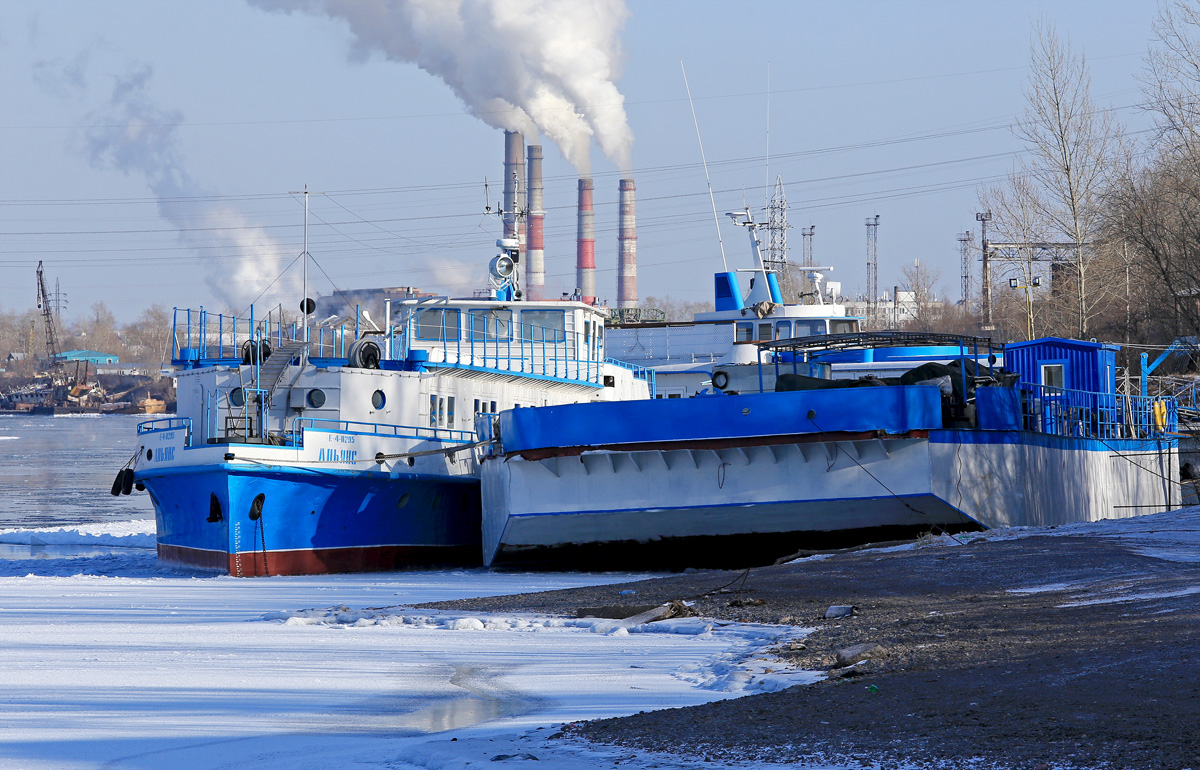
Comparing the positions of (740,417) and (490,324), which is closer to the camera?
(740,417)

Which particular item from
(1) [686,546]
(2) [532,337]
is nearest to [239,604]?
(1) [686,546]

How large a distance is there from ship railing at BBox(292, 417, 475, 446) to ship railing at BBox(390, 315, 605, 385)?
2.13m

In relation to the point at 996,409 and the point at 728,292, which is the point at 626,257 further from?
the point at 996,409

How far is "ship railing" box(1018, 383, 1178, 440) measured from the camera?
20.8 metres

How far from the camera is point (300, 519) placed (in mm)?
19531

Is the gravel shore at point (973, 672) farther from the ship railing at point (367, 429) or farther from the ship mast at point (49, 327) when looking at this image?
the ship mast at point (49, 327)

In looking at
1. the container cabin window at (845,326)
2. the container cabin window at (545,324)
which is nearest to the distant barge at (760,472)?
the container cabin window at (545,324)

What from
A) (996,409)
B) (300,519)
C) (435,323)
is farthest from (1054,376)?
(300,519)

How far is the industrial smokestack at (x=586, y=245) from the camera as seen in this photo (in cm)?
A: 7141

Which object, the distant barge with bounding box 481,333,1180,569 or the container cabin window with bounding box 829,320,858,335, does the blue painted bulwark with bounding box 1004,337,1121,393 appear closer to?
the distant barge with bounding box 481,333,1180,569

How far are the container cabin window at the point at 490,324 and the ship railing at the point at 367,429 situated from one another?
317cm

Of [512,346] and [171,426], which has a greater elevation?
[512,346]

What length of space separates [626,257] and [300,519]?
64.7m

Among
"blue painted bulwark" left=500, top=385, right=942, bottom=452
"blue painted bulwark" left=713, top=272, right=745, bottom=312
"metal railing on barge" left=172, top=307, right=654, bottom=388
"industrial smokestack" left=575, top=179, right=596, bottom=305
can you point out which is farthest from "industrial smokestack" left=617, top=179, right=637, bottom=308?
"blue painted bulwark" left=500, top=385, right=942, bottom=452
